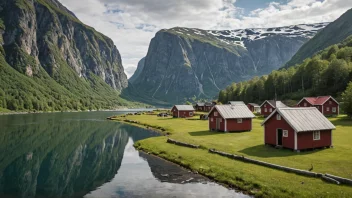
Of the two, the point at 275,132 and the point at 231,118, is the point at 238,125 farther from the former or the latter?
the point at 275,132

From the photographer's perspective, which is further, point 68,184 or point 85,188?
point 68,184

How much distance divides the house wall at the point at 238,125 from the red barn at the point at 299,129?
2068cm

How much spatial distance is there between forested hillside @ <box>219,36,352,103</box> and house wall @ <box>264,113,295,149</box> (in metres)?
104

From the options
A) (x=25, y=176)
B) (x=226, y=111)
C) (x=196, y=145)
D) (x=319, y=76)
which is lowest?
(x=25, y=176)

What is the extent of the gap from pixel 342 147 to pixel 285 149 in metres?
8.26

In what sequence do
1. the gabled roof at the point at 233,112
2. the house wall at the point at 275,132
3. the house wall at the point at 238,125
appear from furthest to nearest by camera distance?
the gabled roof at the point at 233,112
the house wall at the point at 238,125
the house wall at the point at 275,132

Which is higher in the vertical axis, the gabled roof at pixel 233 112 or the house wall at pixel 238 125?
the gabled roof at pixel 233 112

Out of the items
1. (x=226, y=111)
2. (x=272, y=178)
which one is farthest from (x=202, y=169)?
(x=226, y=111)

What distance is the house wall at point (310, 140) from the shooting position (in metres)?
41.9

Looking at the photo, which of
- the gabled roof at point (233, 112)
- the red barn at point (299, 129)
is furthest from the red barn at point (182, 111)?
the red barn at point (299, 129)

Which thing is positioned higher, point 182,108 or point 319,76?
point 319,76

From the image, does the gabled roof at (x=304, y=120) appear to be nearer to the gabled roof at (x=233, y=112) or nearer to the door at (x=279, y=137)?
the door at (x=279, y=137)

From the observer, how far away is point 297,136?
4172 cm

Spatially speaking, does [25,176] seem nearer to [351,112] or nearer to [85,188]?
[85,188]
